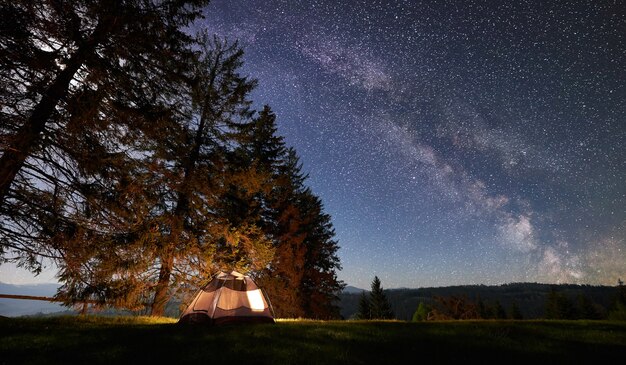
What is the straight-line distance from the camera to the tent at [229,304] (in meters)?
9.48

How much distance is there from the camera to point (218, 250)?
14.7 m

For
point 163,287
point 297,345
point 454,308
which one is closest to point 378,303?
point 454,308

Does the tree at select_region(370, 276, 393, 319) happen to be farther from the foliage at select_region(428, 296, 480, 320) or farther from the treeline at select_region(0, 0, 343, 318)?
the treeline at select_region(0, 0, 343, 318)

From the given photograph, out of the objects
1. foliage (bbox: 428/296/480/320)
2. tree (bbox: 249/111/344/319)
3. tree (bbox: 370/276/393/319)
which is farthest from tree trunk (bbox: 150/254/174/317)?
tree (bbox: 370/276/393/319)

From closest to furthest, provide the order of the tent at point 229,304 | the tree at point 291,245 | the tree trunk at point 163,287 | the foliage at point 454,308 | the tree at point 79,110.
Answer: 1. the tree at point 79,110
2. the tent at point 229,304
3. the tree trunk at point 163,287
4. the tree at point 291,245
5. the foliage at point 454,308

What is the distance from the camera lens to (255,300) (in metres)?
10.2

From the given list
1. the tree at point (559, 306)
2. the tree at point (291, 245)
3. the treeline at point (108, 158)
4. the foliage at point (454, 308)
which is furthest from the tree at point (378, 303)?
the treeline at point (108, 158)

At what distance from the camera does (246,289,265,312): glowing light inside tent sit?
1000 centimetres

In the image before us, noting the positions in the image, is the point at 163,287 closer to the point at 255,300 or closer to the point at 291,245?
the point at 255,300

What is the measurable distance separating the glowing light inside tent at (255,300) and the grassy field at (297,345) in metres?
2.02

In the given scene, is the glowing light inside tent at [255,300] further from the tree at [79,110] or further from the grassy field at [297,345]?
the tree at [79,110]

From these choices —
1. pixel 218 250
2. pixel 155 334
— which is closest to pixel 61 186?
pixel 155 334

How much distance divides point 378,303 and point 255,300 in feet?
163

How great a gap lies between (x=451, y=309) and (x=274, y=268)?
22.6 metres
